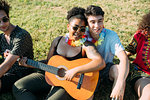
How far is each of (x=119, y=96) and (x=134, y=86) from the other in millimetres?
637

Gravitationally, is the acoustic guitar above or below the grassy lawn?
below

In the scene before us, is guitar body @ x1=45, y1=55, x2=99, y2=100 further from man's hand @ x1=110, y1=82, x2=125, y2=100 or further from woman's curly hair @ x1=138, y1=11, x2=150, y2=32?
woman's curly hair @ x1=138, y1=11, x2=150, y2=32

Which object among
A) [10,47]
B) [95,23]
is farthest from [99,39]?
[10,47]

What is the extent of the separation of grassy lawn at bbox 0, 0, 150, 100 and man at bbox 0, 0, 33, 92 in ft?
3.70

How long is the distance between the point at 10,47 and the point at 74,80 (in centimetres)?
126

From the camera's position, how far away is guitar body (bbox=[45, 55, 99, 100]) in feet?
8.85

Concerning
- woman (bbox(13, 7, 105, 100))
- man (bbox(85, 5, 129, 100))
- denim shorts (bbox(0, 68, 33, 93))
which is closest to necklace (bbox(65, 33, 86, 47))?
woman (bbox(13, 7, 105, 100))

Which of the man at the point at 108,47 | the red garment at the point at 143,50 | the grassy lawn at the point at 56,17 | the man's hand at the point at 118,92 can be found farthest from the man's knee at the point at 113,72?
the grassy lawn at the point at 56,17

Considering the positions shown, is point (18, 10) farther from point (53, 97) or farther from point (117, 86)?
point (117, 86)

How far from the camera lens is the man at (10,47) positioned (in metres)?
2.78

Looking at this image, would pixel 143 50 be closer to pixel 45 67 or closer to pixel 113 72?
pixel 113 72

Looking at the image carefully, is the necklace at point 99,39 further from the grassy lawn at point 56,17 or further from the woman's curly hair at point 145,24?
the grassy lawn at point 56,17

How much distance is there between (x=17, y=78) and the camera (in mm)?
3145

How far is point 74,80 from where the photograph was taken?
281 cm
